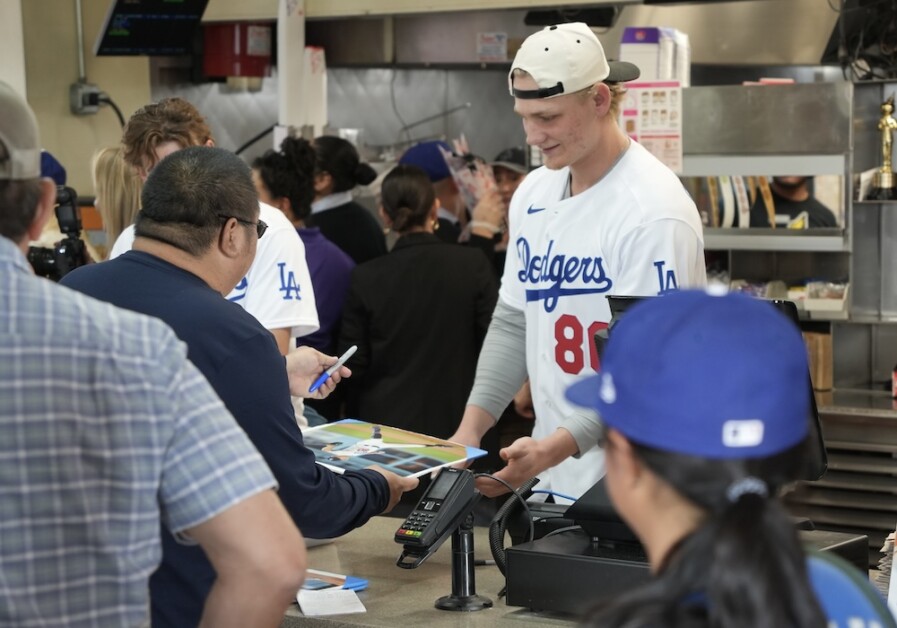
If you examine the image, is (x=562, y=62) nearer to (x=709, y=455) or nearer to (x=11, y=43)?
(x=709, y=455)

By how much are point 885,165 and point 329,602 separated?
3.71 m

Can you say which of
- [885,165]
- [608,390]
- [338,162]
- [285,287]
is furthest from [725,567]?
[338,162]

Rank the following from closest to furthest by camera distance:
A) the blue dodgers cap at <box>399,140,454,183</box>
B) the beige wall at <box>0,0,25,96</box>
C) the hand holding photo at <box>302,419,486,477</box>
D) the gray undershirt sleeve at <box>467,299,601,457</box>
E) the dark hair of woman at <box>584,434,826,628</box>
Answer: the dark hair of woman at <box>584,434,826,628</box> < the hand holding photo at <box>302,419,486,477</box> < the gray undershirt sleeve at <box>467,299,601,457</box> < the beige wall at <box>0,0,25,96</box> < the blue dodgers cap at <box>399,140,454,183</box>

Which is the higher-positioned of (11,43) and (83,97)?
(11,43)

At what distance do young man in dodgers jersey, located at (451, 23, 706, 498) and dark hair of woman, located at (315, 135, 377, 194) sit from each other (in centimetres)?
277

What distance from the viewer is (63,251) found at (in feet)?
14.2

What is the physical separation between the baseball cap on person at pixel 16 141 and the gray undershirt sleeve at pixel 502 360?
1862 mm

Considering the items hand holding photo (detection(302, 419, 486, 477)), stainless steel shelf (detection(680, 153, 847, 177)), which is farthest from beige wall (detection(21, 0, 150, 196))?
hand holding photo (detection(302, 419, 486, 477))

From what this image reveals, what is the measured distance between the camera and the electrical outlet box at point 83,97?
22.0 feet

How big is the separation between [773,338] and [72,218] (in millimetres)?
3568

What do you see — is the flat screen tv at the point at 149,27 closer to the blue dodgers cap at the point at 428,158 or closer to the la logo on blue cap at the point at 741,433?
the blue dodgers cap at the point at 428,158

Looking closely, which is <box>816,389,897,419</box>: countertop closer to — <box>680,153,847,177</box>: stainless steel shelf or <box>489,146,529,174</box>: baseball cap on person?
<box>680,153,847,177</box>: stainless steel shelf

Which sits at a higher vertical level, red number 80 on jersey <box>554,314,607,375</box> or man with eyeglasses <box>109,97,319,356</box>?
man with eyeglasses <box>109,97,319,356</box>

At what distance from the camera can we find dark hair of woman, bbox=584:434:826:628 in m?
1.21
